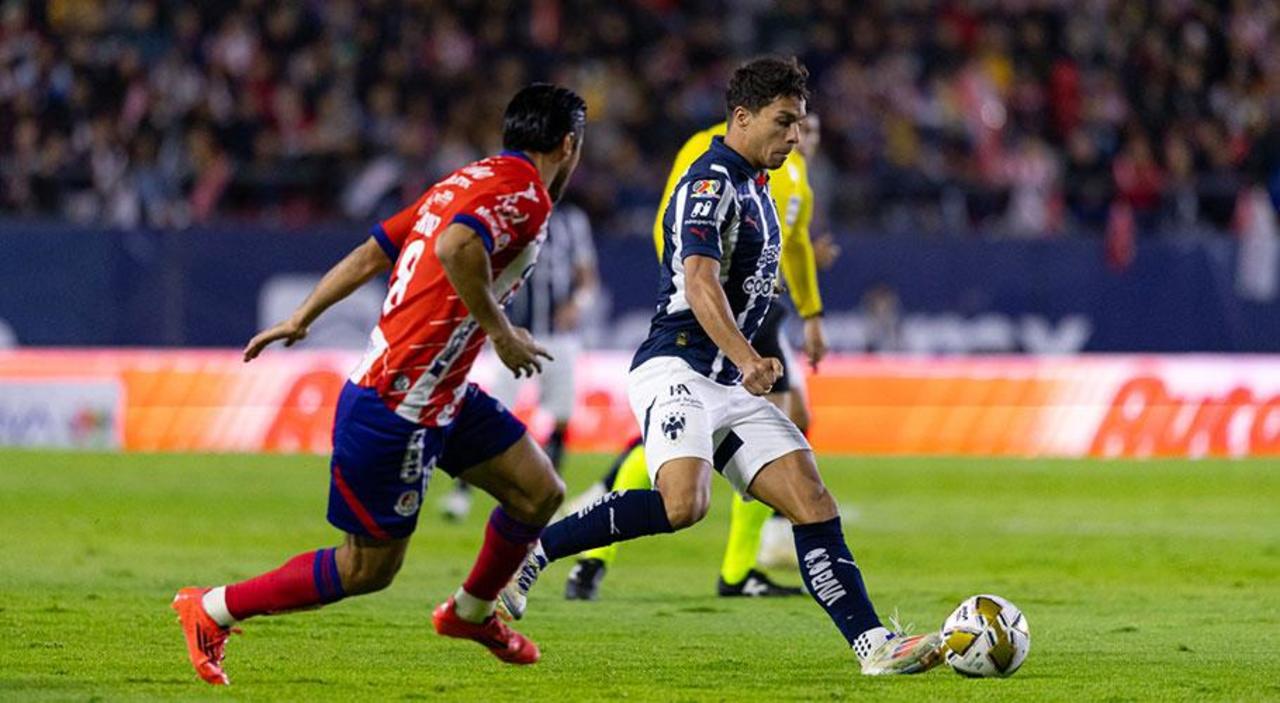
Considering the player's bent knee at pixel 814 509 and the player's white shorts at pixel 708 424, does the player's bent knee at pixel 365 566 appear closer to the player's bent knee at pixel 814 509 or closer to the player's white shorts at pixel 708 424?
the player's white shorts at pixel 708 424

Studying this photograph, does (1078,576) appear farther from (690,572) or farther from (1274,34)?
(1274,34)

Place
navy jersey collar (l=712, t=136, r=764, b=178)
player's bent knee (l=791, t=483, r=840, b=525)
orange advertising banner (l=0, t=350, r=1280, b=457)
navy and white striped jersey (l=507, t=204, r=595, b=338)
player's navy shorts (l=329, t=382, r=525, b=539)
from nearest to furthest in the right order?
player's navy shorts (l=329, t=382, r=525, b=539)
player's bent knee (l=791, t=483, r=840, b=525)
navy jersey collar (l=712, t=136, r=764, b=178)
navy and white striped jersey (l=507, t=204, r=595, b=338)
orange advertising banner (l=0, t=350, r=1280, b=457)

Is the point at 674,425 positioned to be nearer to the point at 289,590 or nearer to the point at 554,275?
the point at 289,590

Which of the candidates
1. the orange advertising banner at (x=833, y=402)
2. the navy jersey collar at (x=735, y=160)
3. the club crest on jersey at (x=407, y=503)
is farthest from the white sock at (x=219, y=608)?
the orange advertising banner at (x=833, y=402)

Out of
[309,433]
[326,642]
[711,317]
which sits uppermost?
[711,317]

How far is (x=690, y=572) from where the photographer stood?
12.3 metres

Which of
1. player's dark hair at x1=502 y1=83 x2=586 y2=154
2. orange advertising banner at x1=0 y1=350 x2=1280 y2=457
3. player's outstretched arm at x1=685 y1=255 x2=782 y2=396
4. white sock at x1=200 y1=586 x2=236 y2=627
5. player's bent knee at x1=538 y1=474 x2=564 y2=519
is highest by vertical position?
player's dark hair at x1=502 y1=83 x2=586 y2=154

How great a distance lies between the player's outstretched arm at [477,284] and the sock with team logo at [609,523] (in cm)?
118

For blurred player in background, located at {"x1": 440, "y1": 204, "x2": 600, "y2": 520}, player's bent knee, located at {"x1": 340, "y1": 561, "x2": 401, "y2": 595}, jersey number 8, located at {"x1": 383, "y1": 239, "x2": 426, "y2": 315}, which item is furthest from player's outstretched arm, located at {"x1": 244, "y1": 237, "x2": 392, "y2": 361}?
blurred player in background, located at {"x1": 440, "y1": 204, "x2": 600, "y2": 520}

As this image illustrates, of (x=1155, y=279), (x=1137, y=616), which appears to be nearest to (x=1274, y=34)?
(x=1155, y=279)

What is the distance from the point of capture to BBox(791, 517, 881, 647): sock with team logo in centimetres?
779

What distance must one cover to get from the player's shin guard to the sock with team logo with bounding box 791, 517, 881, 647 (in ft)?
5.47

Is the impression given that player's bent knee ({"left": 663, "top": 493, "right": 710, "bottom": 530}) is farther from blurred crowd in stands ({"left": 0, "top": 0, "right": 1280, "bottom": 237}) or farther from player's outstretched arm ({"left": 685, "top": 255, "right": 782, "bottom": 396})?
blurred crowd in stands ({"left": 0, "top": 0, "right": 1280, "bottom": 237})

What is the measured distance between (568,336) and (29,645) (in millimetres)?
7569
